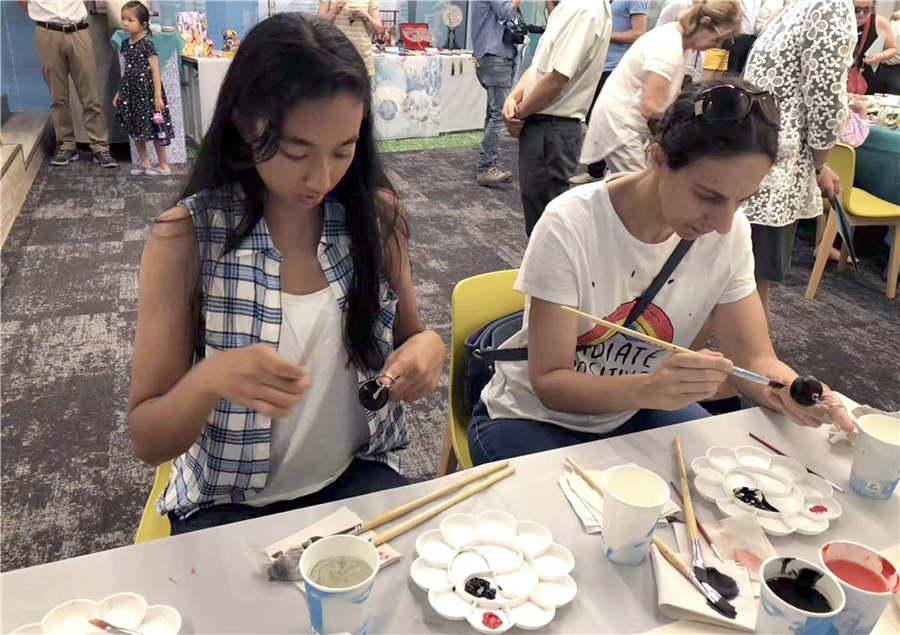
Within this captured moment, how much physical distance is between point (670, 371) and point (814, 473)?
26 centimetres

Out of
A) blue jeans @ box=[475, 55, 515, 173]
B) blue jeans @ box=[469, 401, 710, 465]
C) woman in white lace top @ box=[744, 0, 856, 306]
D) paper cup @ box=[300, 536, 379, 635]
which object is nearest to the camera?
paper cup @ box=[300, 536, 379, 635]

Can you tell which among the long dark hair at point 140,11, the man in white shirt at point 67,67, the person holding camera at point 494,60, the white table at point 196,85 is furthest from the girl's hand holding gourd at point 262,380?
the man in white shirt at point 67,67

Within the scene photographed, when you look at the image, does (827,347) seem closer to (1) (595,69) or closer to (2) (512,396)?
(1) (595,69)

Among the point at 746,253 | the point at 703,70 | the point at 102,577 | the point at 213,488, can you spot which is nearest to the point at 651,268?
the point at 746,253

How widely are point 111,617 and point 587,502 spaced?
58 cm

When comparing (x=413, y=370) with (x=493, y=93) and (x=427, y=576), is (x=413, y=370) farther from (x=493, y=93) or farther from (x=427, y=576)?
(x=493, y=93)

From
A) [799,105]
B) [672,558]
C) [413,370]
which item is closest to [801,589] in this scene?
[672,558]

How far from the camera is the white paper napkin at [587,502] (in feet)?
3.01

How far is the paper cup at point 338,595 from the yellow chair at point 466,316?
77cm

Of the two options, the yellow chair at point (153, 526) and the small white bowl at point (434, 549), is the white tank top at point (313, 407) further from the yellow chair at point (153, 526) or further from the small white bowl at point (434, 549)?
the small white bowl at point (434, 549)

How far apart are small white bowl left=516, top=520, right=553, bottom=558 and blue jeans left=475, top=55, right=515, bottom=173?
458 centimetres

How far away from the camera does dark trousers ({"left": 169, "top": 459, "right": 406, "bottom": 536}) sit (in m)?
1.11

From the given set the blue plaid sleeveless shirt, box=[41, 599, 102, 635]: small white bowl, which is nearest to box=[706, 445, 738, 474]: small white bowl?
the blue plaid sleeveless shirt

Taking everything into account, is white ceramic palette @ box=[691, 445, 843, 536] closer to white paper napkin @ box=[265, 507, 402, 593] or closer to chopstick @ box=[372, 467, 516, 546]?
chopstick @ box=[372, 467, 516, 546]
